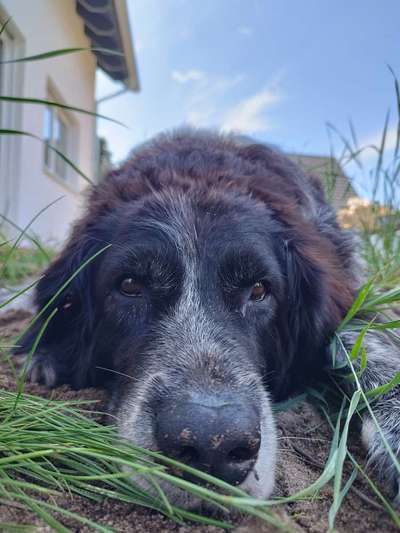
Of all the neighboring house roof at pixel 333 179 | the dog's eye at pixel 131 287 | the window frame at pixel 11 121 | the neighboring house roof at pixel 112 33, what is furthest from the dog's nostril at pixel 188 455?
the neighboring house roof at pixel 112 33

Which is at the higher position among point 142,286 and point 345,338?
point 142,286

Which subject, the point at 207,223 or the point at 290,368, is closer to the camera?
the point at 207,223

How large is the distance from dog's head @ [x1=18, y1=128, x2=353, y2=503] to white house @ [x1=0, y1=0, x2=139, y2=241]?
3.54 meters

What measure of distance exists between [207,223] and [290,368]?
84cm

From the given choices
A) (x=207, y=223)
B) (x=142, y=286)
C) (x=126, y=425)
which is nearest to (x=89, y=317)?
(x=142, y=286)

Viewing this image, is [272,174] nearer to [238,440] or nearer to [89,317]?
[89,317]

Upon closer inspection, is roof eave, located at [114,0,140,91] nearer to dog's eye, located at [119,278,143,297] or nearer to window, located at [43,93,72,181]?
window, located at [43,93,72,181]

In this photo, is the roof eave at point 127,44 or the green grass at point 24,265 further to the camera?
the roof eave at point 127,44

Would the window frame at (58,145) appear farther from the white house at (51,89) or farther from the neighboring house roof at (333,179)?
the neighboring house roof at (333,179)

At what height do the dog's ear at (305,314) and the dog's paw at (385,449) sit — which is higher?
the dog's ear at (305,314)

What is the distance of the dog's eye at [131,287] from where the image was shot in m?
2.17

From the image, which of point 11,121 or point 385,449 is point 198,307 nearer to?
point 385,449

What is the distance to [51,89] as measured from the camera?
10984 mm

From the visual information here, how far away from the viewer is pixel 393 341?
2.34m
